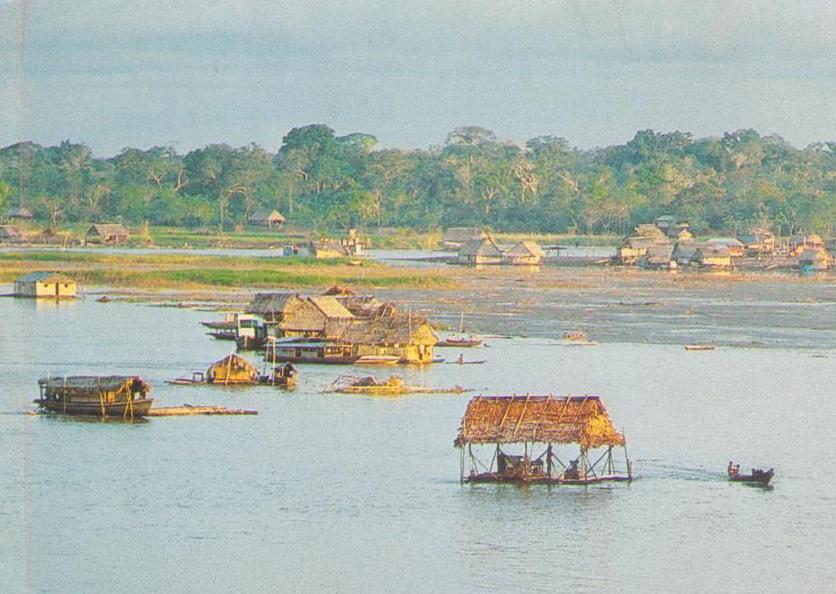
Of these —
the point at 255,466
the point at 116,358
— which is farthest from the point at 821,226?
the point at 255,466

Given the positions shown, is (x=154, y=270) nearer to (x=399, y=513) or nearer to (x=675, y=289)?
(x=675, y=289)

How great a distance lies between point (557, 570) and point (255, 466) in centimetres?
626

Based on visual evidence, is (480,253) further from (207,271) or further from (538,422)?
(538,422)

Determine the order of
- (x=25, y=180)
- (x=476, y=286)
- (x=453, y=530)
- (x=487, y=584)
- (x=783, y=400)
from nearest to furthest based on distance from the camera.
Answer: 1. (x=487, y=584)
2. (x=453, y=530)
3. (x=783, y=400)
4. (x=476, y=286)
5. (x=25, y=180)

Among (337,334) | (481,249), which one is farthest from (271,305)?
(481,249)

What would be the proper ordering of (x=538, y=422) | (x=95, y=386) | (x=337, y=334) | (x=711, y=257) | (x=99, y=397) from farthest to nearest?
1. (x=711, y=257)
2. (x=337, y=334)
3. (x=95, y=386)
4. (x=99, y=397)
5. (x=538, y=422)

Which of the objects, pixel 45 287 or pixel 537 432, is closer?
pixel 537 432

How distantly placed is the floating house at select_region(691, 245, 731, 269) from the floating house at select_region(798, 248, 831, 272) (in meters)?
3.02

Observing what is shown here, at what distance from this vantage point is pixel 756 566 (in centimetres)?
1980

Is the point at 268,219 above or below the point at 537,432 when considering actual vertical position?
above

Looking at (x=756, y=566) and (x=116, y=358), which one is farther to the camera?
(x=116, y=358)

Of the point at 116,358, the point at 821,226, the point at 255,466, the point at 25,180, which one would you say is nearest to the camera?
the point at 255,466

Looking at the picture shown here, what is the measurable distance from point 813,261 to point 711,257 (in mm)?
4263

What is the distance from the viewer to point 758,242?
8238 cm
